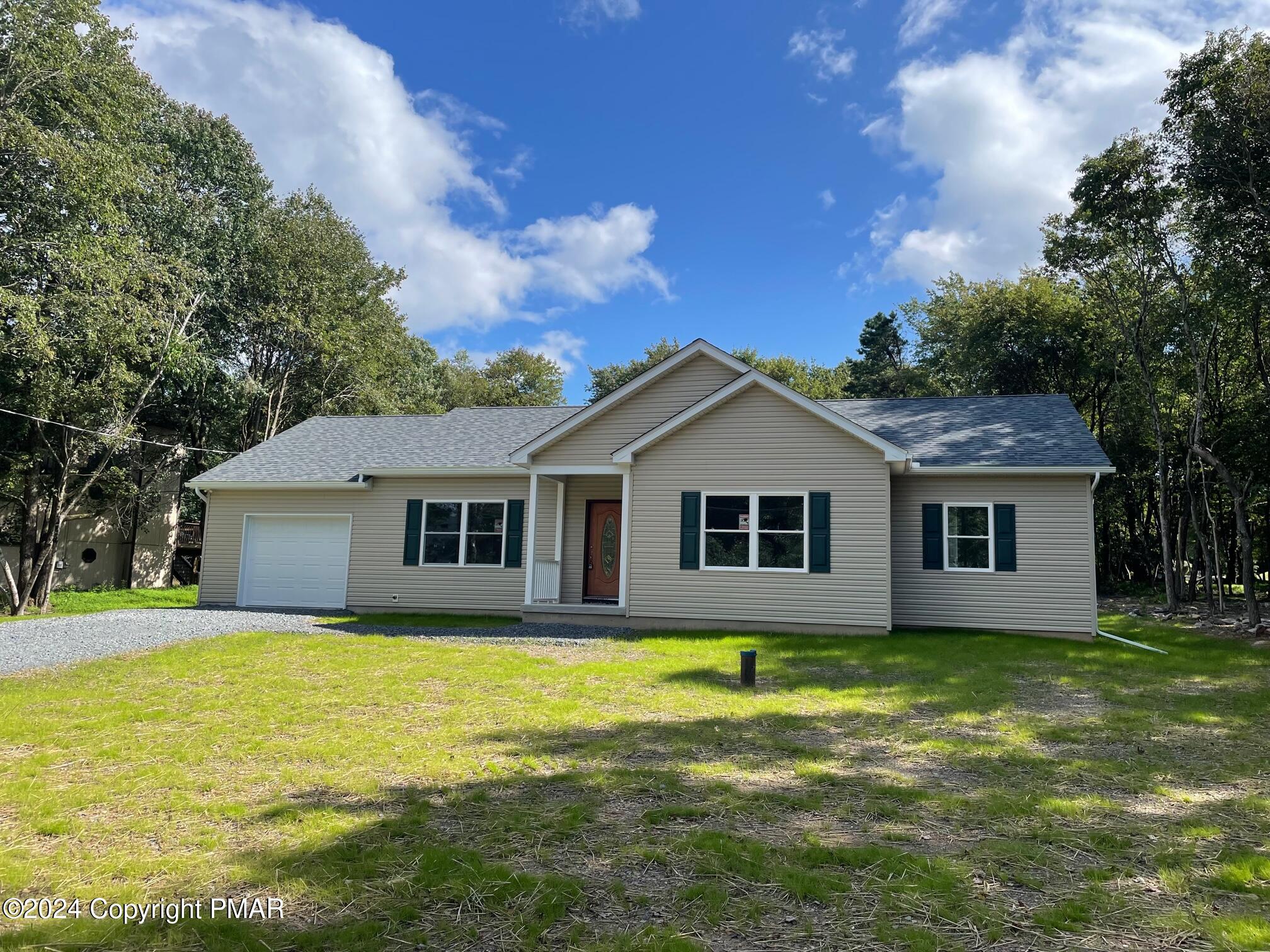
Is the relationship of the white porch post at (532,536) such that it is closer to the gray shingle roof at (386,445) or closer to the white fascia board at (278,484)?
the gray shingle roof at (386,445)

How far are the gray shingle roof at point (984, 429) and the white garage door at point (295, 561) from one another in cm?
1118

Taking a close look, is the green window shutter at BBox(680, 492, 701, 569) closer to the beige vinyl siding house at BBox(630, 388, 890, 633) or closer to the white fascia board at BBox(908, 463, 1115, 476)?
the beige vinyl siding house at BBox(630, 388, 890, 633)

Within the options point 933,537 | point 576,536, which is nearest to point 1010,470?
point 933,537

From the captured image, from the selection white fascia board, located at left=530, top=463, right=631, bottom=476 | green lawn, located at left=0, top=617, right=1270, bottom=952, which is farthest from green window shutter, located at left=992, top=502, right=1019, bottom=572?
white fascia board, located at left=530, top=463, right=631, bottom=476

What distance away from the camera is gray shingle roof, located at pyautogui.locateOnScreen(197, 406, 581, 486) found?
1586 cm

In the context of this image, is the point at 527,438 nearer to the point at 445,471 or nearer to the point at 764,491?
the point at 445,471

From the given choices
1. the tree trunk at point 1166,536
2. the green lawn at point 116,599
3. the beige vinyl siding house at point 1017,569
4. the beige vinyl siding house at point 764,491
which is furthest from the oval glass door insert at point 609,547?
the tree trunk at point 1166,536

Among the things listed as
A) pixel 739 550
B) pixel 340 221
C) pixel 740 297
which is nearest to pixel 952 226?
pixel 740 297

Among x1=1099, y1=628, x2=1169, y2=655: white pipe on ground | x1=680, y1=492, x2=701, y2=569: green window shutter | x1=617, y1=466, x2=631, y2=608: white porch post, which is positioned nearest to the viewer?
x1=1099, y1=628, x2=1169, y2=655: white pipe on ground

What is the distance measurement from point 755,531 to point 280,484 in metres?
10.7

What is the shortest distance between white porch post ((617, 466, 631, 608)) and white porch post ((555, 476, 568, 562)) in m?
1.98

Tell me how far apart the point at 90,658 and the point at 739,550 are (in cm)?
985

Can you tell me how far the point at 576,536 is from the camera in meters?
15.1

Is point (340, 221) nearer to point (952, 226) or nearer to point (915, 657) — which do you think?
point (952, 226)
